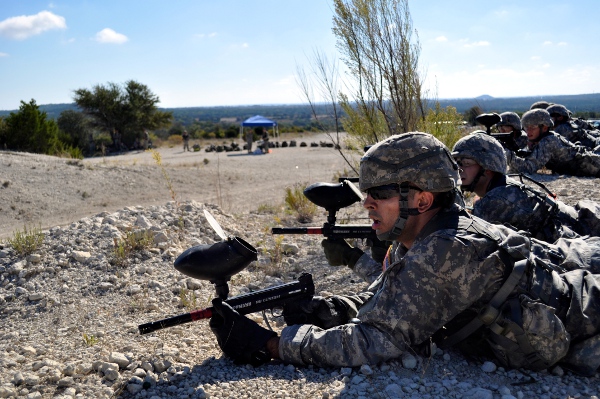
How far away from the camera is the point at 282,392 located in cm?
291

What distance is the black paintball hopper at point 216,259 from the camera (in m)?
3.06

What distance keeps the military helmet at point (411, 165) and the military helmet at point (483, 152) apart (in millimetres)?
1794

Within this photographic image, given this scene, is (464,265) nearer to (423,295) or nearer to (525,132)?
(423,295)

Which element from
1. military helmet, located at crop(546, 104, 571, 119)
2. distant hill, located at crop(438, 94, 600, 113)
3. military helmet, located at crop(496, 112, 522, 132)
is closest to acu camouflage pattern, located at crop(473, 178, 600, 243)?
distant hill, located at crop(438, 94, 600, 113)

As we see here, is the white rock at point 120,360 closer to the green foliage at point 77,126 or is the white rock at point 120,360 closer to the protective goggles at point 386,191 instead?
the protective goggles at point 386,191

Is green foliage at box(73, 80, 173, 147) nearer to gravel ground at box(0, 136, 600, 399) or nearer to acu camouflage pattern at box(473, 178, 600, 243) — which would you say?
gravel ground at box(0, 136, 600, 399)

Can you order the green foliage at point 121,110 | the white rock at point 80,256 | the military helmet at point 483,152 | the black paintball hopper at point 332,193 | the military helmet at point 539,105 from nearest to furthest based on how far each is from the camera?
1. the black paintball hopper at point 332,193
2. the military helmet at point 483,152
3. the white rock at point 80,256
4. the military helmet at point 539,105
5. the green foliage at point 121,110

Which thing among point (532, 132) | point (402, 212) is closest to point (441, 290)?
point (402, 212)

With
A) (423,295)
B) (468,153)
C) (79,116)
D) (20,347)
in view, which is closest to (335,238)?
(468,153)

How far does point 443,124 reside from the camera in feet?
27.8

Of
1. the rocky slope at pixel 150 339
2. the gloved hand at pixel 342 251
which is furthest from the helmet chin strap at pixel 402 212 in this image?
the gloved hand at pixel 342 251

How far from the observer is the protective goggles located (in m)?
2.90

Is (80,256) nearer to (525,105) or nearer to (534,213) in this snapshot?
(534,213)

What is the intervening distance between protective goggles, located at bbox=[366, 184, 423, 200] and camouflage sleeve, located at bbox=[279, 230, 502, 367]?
0.91 feet
